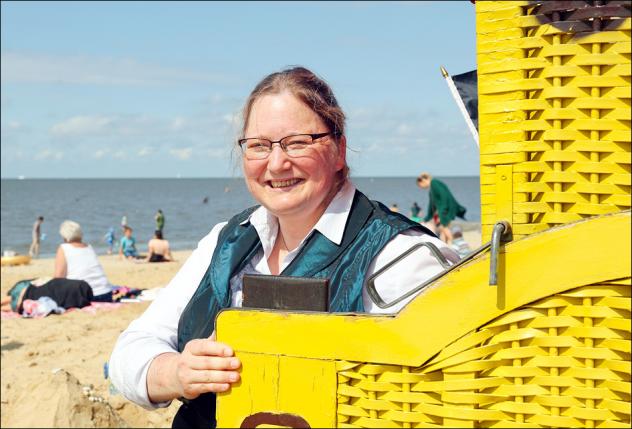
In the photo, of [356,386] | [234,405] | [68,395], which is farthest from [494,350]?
[68,395]

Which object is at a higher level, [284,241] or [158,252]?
[158,252]

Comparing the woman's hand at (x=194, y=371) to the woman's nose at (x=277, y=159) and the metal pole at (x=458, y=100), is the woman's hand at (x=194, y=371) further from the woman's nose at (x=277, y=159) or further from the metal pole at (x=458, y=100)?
the metal pole at (x=458, y=100)

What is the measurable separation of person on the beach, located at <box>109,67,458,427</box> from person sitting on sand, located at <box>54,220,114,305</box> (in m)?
8.83

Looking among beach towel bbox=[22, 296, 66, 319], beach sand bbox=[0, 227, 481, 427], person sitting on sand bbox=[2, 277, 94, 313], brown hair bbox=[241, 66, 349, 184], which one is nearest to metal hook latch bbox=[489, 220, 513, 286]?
brown hair bbox=[241, 66, 349, 184]

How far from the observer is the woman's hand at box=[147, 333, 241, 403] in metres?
1.48

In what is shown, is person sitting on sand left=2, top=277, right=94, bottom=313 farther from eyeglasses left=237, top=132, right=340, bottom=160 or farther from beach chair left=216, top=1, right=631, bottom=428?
beach chair left=216, top=1, right=631, bottom=428

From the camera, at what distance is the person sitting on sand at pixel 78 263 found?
10.8m

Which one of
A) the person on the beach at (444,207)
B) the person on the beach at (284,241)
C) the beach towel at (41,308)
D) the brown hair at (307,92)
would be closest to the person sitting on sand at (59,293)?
the beach towel at (41,308)

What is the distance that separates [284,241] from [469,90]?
71 centimetres

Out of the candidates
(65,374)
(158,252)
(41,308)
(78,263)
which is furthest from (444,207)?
(158,252)

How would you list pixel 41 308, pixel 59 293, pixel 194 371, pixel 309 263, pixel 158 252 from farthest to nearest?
pixel 158 252 → pixel 59 293 → pixel 41 308 → pixel 309 263 → pixel 194 371

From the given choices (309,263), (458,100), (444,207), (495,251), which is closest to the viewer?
(495,251)

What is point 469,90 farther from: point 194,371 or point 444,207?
point 444,207

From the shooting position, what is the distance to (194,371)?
1645mm
